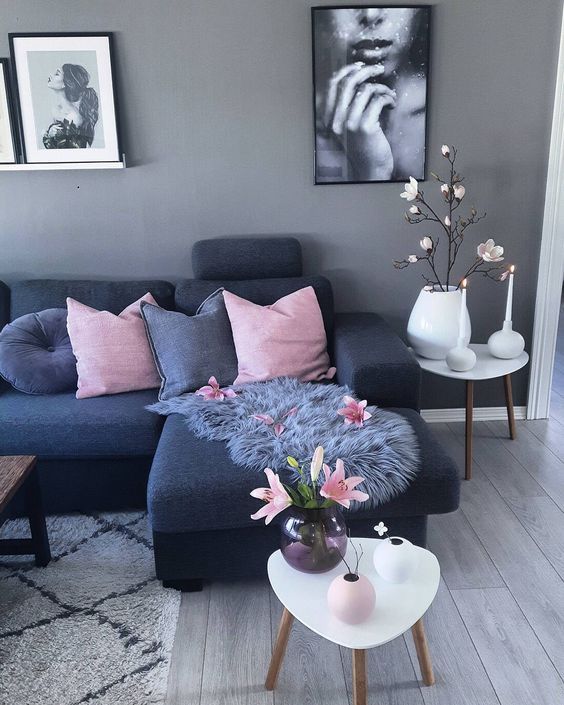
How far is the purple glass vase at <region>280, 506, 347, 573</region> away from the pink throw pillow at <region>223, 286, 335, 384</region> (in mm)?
1095

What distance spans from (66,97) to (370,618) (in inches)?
97.2

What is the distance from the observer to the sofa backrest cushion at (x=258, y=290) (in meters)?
2.83

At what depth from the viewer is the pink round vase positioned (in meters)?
1.36

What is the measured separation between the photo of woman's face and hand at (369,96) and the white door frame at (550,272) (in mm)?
623

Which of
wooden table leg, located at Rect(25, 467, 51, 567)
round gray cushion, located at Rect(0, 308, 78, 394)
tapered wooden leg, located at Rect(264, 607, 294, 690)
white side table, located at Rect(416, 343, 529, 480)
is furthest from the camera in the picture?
white side table, located at Rect(416, 343, 529, 480)

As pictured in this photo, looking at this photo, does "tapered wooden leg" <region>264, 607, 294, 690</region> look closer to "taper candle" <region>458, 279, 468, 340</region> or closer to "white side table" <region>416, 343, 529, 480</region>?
"white side table" <region>416, 343, 529, 480</region>

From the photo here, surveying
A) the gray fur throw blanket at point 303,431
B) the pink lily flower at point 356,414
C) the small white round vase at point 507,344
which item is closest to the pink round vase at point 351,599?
the gray fur throw blanket at point 303,431

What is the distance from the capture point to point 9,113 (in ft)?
9.24

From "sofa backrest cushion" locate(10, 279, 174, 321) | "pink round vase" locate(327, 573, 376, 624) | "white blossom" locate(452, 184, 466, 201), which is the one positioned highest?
"white blossom" locate(452, 184, 466, 201)

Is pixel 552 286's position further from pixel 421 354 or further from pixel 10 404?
pixel 10 404

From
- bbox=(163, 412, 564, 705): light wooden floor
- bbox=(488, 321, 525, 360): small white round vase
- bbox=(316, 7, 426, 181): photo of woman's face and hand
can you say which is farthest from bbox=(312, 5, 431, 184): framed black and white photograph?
bbox=(163, 412, 564, 705): light wooden floor

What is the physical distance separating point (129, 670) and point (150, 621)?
187 mm

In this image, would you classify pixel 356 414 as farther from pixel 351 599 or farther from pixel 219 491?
pixel 351 599

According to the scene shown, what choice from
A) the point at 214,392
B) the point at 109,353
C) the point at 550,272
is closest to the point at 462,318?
the point at 550,272
